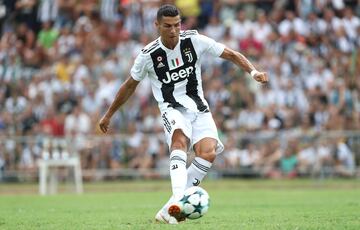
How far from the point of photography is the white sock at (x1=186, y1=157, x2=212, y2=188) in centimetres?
1174

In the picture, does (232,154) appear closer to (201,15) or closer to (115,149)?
(115,149)

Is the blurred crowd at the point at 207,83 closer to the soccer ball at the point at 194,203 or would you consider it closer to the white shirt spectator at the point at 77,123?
the white shirt spectator at the point at 77,123

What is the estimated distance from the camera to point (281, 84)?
2847cm

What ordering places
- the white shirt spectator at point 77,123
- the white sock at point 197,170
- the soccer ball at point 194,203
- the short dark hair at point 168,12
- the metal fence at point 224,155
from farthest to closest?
the white shirt spectator at point 77,123
the metal fence at point 224,155
the white sock at point 197,170
the short dark hair at point 168,12
the soccer ball at point 194,203

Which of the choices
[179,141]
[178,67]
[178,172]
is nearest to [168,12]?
[178,67]

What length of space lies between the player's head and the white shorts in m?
1.06

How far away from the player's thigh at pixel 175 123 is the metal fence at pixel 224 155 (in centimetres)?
1437

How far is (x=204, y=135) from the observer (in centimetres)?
1181

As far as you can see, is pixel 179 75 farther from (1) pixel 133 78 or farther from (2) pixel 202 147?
(2) pixel 202 147

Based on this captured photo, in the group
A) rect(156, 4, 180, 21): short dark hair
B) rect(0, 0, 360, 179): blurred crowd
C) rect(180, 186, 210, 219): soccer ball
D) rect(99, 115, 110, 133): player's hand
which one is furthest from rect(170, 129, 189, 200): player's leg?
rect(0, 0, 360, 179): blurred crowd

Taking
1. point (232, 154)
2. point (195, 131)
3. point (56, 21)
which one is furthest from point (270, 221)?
point (56, 21)

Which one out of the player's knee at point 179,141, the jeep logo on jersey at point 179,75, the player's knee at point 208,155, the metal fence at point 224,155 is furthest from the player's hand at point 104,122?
the metal fence at point 224,155

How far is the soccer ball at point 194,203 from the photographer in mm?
10664

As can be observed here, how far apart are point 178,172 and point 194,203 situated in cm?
74
